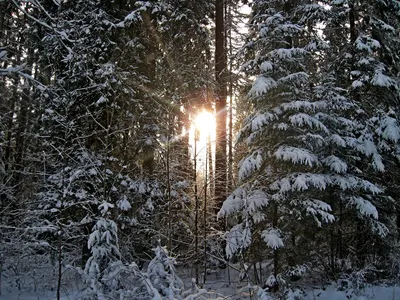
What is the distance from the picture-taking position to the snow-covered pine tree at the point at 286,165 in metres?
7.62

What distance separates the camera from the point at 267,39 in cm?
829

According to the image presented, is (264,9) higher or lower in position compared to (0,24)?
higher

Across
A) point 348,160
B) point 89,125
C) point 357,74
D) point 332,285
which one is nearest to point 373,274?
point 332,285

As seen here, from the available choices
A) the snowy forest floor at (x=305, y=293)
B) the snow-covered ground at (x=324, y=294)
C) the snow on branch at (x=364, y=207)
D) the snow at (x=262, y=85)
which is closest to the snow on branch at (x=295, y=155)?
the snow at (x=262, y=85)

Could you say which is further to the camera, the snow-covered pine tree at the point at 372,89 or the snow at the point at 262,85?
the snow-covered pine tree at the point at 372,89

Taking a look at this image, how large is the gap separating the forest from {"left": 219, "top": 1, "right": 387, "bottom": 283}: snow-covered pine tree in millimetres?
43

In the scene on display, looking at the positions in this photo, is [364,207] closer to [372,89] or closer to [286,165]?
[286,165]

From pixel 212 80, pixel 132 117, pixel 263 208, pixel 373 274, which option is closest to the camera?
pixel 263 208

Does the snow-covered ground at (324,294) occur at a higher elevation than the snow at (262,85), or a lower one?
lower

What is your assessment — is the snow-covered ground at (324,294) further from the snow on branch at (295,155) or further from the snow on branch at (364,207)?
the snow on branch at (295,155)

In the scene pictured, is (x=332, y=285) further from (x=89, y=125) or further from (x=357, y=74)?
(x=89, y=125)

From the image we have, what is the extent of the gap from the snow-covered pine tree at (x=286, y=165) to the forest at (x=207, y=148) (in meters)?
0.04

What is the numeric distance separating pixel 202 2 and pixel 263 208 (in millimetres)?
7494

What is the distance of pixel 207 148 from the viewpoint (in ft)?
32.1
